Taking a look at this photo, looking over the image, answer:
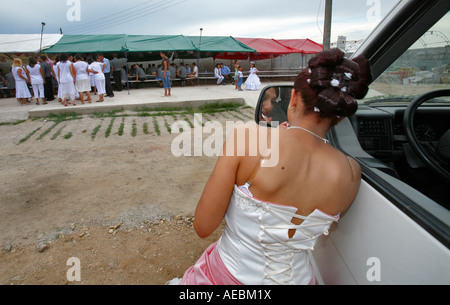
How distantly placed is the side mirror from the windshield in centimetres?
68

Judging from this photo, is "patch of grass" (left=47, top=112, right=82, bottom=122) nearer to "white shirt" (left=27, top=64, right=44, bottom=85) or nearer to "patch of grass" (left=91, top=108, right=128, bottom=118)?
"patch of grass" (left=91, top=108, right=128, bottom=118)

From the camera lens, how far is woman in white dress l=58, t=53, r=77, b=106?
9.73 m

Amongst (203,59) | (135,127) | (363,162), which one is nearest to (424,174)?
(363,162)

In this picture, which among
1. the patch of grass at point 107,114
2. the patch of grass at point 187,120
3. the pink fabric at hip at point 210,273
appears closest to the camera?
the pink fabric at hip at point 210,273

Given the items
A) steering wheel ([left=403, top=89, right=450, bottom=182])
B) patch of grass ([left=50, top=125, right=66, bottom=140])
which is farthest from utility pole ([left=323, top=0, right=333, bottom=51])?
patch of grass ([left=50, top=125, right=66, bottom=140])

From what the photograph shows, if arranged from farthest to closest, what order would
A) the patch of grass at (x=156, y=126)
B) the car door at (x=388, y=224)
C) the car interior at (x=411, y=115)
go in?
the patch of grass at (x=156, y=126) → the car interior at (x=411, y=115) → the car door at (x=388, y=224)

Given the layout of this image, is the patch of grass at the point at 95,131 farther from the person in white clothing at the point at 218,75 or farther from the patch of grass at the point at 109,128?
the person in white clothing at the point at 218,75

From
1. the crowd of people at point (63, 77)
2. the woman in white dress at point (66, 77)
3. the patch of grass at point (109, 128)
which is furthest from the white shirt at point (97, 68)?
the patch of grass at point (109, 128)

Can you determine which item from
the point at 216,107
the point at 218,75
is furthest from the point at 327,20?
the point at 218,75

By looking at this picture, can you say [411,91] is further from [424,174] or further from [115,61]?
[115,61]

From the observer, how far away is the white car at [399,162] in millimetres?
902

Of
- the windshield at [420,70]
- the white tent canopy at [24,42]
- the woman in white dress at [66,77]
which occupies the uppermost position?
the white tent canopy at [24,42]

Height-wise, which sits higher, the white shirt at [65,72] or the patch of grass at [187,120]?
the white shirt at [65,72]

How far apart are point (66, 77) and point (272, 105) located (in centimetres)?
997
